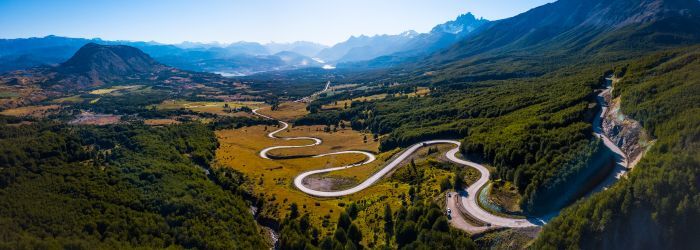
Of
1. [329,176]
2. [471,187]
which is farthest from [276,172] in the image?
[471,187]

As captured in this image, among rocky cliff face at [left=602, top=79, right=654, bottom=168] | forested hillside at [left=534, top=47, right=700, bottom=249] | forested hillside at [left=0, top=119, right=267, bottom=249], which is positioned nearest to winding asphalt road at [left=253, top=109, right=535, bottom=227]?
forested hillside at [left=534, top=47, right=700, bottom=249]

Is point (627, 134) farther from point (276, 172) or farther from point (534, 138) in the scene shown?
point (276, 172)

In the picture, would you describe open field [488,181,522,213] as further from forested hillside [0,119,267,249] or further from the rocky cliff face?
forested hillside [0,119,267,249]

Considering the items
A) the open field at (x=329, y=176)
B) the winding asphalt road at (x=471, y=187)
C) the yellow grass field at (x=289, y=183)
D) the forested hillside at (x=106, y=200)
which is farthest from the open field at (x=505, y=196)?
the forested hillside at (x=106, y=200)

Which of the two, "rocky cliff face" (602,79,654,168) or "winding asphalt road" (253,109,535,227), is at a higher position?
"rocky cliff face" (602,79,654,168)

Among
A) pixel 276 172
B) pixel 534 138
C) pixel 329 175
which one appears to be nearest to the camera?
pixel 534 138

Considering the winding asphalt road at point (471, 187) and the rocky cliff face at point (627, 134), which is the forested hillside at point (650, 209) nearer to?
the winding asphalt road at point (471, 187)
